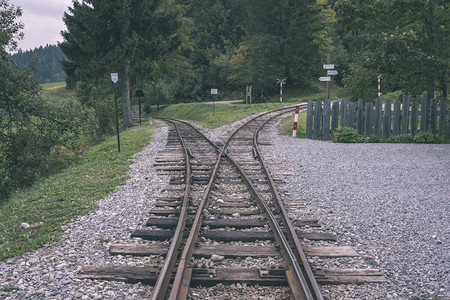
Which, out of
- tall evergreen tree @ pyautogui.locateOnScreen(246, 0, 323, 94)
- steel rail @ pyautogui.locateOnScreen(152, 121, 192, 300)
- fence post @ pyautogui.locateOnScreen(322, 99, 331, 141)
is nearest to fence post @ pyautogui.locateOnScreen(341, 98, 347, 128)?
fence post @ pyautogui.locateOnScreen(322, 99, 331, 141)

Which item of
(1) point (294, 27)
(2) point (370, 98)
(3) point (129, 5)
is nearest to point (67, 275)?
(2) point (370, 98)

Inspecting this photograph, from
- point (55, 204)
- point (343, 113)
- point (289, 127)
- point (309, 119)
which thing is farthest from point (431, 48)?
point (55, 204)

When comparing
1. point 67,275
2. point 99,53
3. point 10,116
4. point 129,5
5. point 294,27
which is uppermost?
point 294,27

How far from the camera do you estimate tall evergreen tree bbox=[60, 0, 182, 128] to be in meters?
21.5

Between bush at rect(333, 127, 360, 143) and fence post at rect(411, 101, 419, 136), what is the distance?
186 centimetres

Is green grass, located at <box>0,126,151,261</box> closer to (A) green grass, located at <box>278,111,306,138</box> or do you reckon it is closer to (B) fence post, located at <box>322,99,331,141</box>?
(B) fence post, located at <box>322,99,331,141</box>

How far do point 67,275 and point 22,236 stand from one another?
1.65 meters

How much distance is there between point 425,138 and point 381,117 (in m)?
A: 1.58

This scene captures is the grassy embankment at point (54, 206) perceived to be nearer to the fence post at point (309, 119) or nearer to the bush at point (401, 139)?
the fence post at point (309, 119)

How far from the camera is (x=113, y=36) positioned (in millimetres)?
23188

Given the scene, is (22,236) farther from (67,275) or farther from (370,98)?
(370,98)

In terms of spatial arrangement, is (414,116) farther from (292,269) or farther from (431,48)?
(292,269)

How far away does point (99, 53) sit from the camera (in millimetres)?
23219

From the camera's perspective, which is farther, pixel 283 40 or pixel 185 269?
pixel 283 40
